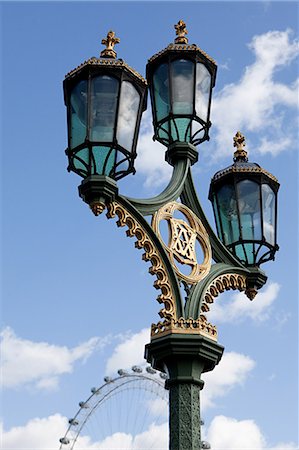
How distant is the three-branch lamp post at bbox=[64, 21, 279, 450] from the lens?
459cm

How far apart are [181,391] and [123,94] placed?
1917 mm

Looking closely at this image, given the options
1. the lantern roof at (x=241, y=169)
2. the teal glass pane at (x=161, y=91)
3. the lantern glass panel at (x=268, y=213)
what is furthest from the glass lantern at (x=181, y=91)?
the lantern glass panel at (x=268, y=213)

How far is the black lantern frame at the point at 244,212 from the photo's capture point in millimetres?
5629

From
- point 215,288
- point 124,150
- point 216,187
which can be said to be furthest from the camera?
point 216,187

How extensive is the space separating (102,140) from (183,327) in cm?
127

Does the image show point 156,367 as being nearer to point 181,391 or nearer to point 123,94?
point 181,391

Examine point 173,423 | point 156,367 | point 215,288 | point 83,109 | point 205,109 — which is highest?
point 205,109

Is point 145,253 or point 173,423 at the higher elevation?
point 145,253

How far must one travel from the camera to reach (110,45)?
210 inches

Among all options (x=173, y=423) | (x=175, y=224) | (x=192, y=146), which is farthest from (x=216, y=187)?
(x=173, y=423)

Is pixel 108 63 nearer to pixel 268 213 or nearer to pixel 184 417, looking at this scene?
pixel 268 213

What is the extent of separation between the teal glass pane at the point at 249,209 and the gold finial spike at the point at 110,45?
1.39 metres

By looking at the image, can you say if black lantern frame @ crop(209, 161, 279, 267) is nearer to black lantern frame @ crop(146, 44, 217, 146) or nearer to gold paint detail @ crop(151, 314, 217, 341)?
black lantern frame @ crop(146, 44, 217, 146)

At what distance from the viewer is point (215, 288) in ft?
16.9
